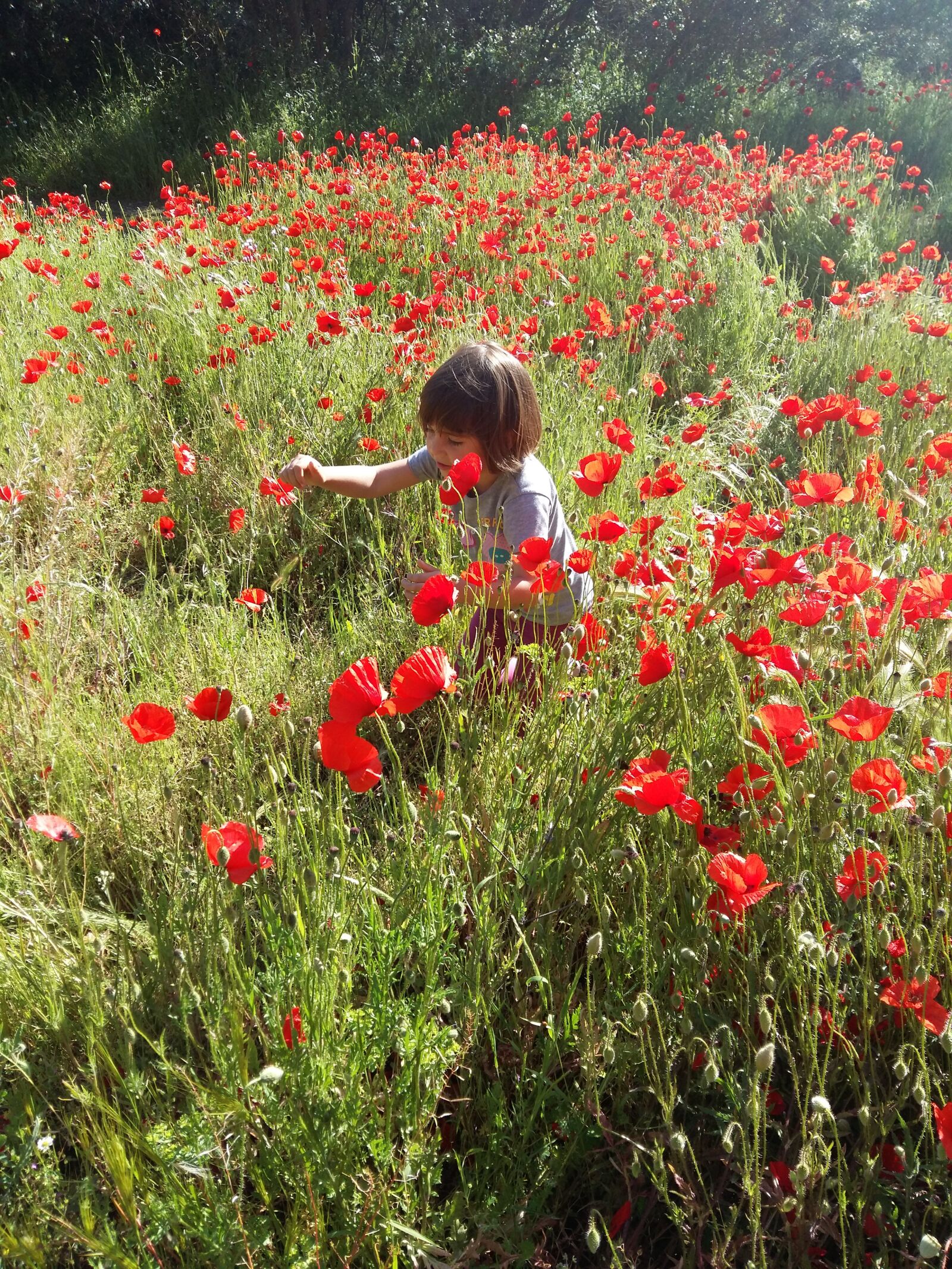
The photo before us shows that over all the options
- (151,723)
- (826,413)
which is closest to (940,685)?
(826,413)

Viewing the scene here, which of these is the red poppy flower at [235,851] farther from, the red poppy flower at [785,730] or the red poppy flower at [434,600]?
the red poppy flower at [785,730]

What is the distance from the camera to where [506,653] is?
1709mm

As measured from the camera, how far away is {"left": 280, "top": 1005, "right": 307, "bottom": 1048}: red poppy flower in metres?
1.12

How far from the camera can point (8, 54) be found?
12234 mm

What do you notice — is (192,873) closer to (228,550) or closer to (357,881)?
(357,881)

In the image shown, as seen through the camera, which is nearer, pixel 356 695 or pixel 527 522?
pixel 356 695

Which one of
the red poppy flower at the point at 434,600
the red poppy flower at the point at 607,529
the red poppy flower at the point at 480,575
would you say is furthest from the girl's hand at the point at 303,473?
the red poppy flower at the point at 434,600

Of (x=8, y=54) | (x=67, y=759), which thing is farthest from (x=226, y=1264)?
(x=8, y=54)

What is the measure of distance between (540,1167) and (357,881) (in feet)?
1.58

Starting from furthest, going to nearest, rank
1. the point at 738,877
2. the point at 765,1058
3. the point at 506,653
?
the point at 506,653 < the point at 738,877 < the point at 765,1058

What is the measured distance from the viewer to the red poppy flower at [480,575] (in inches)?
63.5

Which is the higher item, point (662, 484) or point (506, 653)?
point (662, 484)

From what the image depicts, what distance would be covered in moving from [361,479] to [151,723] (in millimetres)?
1426

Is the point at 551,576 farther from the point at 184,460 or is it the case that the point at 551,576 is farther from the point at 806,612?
the point at 184,460
